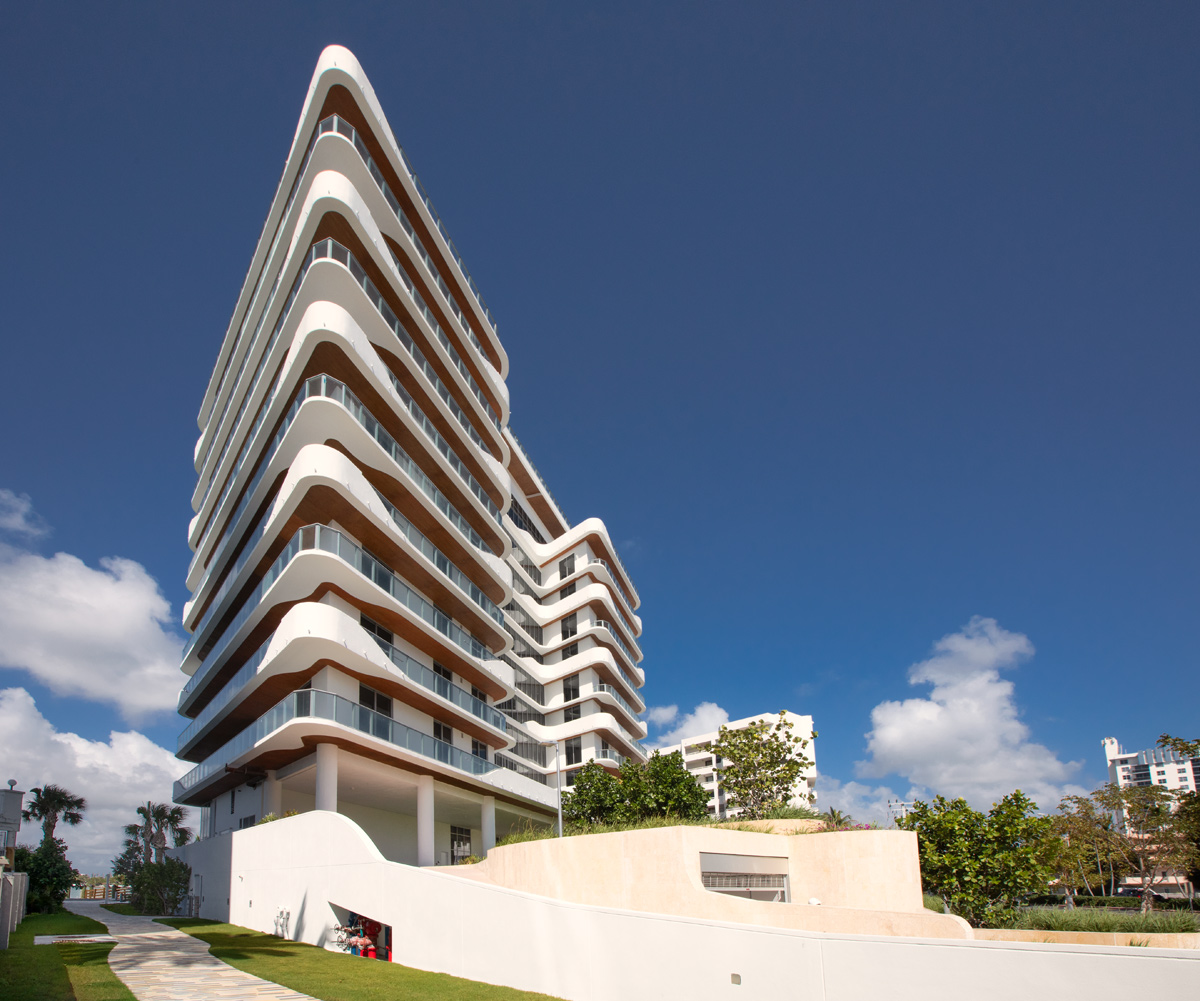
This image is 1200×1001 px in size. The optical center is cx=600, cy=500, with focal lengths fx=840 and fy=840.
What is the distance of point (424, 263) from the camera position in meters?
35.7

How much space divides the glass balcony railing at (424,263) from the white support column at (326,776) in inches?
686

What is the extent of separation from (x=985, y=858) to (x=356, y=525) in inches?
857

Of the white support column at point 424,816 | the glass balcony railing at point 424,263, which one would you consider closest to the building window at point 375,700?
the white support column at point 424,816

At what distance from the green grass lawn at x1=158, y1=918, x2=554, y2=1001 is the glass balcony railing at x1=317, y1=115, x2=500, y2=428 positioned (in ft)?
75.9

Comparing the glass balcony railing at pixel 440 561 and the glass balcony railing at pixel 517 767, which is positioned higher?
the glass balcony railing at pixel 440 561

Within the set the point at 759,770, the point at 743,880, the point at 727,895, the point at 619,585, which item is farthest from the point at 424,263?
the point at 619,585

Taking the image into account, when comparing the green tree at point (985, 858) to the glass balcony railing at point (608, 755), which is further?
the glass balcony railing at point (608, 755)

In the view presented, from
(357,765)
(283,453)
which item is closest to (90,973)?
(357,765)

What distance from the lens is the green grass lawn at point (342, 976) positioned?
13961 millimetres

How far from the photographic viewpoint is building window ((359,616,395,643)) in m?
29.4

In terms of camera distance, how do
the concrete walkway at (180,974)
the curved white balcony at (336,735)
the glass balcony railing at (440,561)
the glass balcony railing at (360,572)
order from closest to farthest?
1. the concrete walkway at (180,974)
2. the curved white balcony at (336,735)
3. the glass balcony railing at (360,572)
4. the glass balcony railing at (440,561)

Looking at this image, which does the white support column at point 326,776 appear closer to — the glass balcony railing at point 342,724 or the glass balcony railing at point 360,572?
the glass balcony railing at point 342,724

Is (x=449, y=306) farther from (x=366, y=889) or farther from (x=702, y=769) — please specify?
(x=702, y=769)

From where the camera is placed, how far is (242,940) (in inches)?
838
